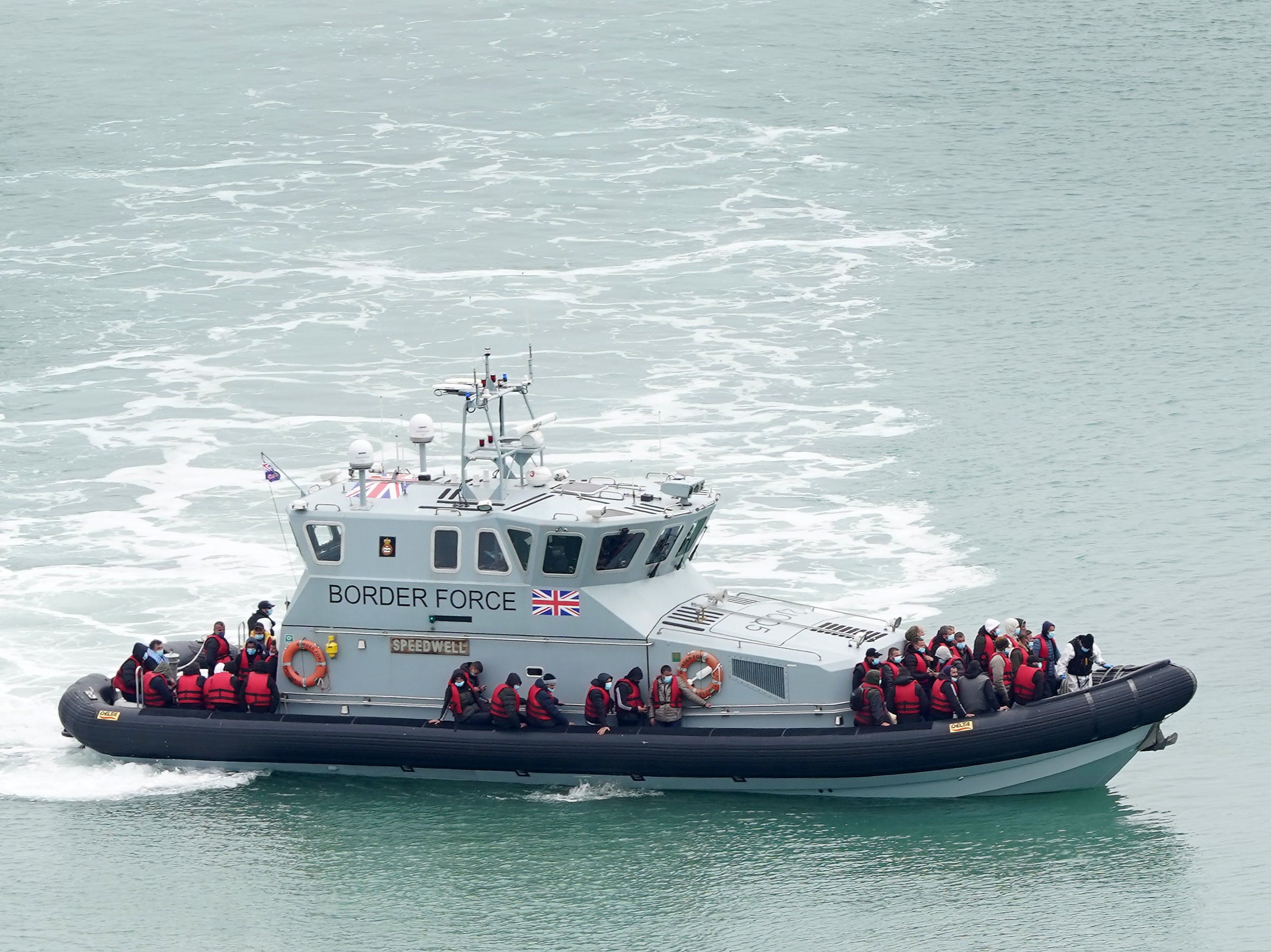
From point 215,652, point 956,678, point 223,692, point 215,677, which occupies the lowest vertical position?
point 956,678

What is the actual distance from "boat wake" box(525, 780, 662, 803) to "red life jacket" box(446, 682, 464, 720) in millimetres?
1102

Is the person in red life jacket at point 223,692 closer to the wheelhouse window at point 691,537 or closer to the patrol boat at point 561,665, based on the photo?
the patrol boat at point 561,665

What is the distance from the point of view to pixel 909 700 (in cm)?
1870

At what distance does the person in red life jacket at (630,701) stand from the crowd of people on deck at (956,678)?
209 centimetres

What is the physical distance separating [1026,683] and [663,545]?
12.6 ft

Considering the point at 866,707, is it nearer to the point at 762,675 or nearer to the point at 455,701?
the point at 762,675

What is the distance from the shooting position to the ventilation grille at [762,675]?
18922 millimetres

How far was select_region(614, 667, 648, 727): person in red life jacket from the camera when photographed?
19.0 metres

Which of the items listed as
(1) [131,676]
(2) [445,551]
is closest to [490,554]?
(2) [445,551]

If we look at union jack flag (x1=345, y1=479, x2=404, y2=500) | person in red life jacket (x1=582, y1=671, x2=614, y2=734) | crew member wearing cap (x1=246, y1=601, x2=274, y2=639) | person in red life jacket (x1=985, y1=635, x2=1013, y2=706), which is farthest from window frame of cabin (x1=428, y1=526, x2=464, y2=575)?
person in red life jacket (x1=985, y1=635, x2=1013, y2=706)

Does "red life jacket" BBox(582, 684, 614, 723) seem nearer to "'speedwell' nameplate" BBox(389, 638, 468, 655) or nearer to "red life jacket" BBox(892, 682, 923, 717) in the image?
"'speedwell' nameplate" BBox(389, 638, 468, 655)

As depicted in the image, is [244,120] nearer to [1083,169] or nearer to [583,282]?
[583,282]

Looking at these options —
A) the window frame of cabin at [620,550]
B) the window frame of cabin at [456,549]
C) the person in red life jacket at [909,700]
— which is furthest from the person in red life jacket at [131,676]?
the person in red life jacket at [909,700]

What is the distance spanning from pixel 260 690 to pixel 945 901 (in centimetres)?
726
